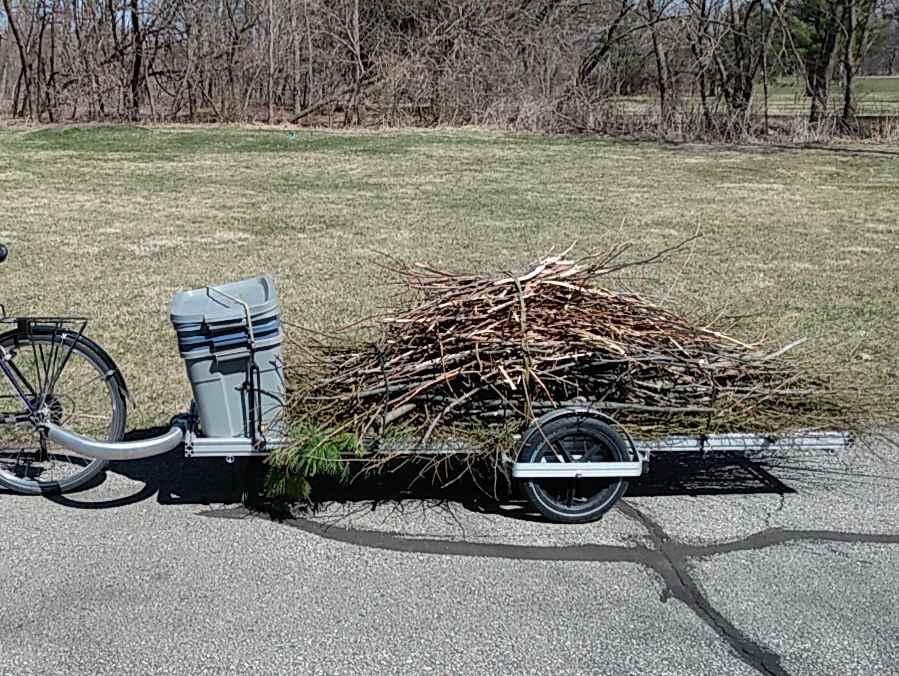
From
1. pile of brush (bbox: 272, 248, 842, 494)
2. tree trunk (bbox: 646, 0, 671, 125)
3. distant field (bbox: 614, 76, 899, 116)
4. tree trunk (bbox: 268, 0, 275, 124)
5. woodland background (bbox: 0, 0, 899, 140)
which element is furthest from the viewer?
tree trunk (bbox: 268, 0, 275, 124)

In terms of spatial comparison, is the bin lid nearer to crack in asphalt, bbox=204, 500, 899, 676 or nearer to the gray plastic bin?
the gray plastic bin

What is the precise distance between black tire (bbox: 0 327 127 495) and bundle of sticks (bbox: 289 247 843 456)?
0.82m

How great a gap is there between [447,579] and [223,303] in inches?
56.8

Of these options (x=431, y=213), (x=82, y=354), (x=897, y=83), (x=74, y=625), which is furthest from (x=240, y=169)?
(x=897, y=83)

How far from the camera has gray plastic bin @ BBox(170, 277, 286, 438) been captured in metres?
4.05

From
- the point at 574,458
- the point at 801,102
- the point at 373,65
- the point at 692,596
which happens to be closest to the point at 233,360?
the point at 574,458

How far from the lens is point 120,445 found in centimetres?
433

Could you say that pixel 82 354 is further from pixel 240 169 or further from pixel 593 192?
pixel 240 169

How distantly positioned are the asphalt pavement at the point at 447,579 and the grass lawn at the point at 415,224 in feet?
4.84

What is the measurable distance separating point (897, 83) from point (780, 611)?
1898 inches

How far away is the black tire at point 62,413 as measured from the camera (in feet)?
14.5

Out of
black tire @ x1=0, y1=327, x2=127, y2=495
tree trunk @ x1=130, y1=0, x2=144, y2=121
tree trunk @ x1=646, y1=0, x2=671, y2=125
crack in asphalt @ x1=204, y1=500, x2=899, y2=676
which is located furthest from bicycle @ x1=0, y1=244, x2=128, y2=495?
tree trunk @ x1=130, y1=0, x2=144, y2=121

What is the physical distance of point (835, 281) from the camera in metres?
9.21

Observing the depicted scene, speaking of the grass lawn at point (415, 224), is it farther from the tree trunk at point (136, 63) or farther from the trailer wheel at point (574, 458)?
the tree trunk at point (136, 63)
